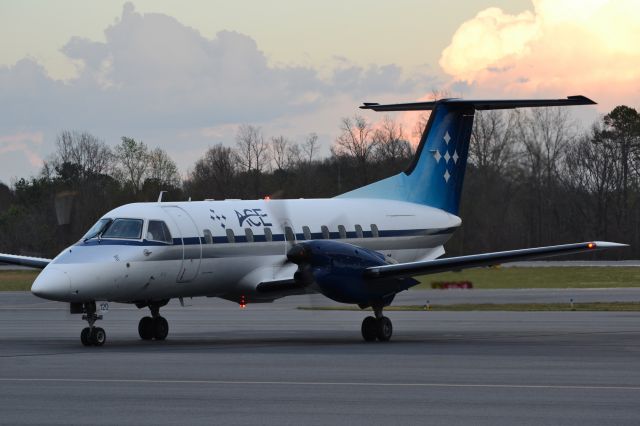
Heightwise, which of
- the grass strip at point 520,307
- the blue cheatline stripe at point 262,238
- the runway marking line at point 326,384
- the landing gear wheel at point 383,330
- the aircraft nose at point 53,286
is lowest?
the grass strip at point 520,307

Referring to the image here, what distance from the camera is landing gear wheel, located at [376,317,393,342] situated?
70.6ft

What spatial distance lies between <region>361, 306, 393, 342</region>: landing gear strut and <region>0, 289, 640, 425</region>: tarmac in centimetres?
46

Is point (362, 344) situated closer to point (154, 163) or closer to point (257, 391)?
point (257, 391)

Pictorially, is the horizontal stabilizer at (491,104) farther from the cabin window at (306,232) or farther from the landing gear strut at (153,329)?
the landing gear strut at (153,329)

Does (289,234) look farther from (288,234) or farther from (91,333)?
(91,333)

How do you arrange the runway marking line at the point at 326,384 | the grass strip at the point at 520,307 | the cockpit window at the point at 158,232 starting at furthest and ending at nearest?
the grass strip at the point at 520,307, the cockpit window at the point at 158,232, the runway marking line at the point at 326,384

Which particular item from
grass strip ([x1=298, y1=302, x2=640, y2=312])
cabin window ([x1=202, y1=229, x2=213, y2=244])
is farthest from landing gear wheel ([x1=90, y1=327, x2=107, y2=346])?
grass strip ([x1=298, y1=302, x2=640, y2=312])

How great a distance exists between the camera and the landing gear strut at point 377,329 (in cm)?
2150

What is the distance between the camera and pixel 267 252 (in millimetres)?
22953

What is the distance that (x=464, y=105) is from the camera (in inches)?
1040

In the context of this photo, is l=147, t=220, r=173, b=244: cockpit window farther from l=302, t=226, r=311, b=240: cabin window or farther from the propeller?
l=302, t=226, r=311, b=240: cabin window

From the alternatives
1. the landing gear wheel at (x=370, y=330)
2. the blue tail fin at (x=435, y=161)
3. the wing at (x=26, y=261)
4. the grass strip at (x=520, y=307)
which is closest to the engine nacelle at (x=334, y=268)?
the landing gear wheel at (x=370, y=330)

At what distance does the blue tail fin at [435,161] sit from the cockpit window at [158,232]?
6.44 m

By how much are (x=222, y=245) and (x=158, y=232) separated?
1589 mm
